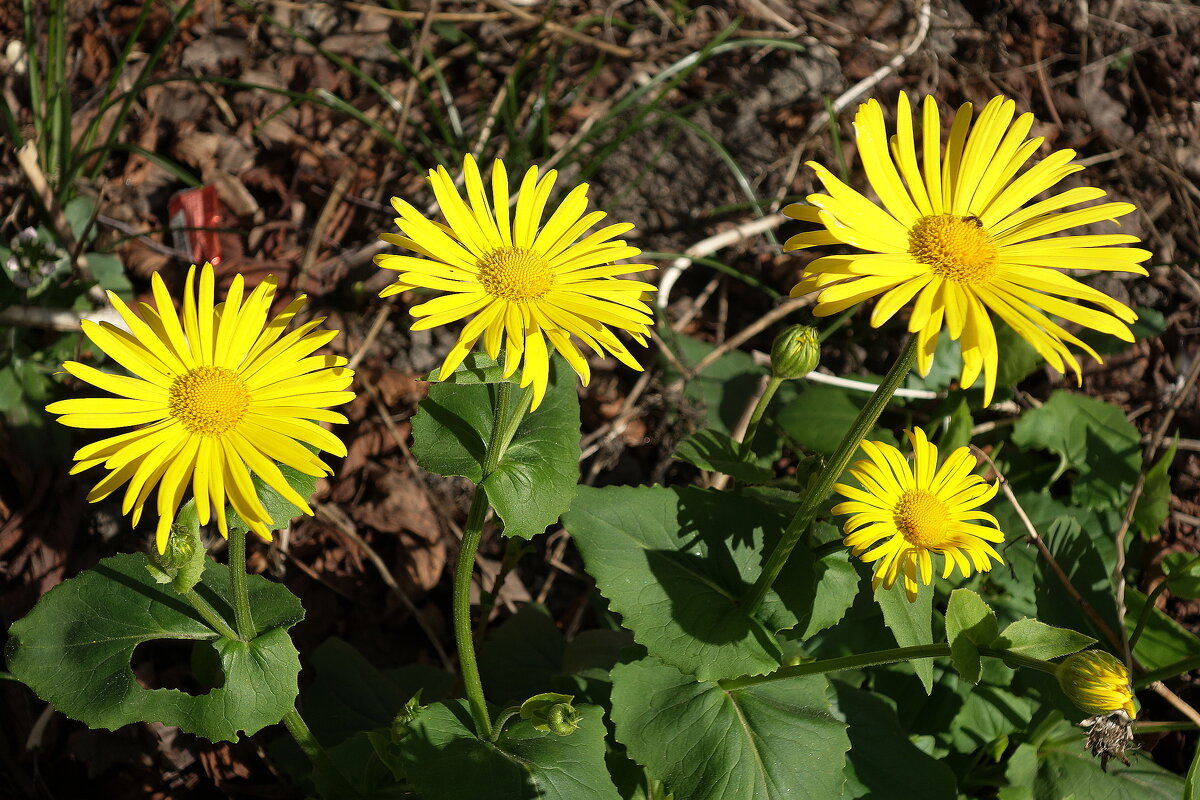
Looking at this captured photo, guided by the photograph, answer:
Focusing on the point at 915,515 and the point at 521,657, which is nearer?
the point at 915,515

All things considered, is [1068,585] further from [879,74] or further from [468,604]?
[879,74]

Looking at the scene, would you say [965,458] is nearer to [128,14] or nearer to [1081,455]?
[1081,455]

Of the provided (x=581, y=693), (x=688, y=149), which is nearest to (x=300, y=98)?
(x=688, y=149)

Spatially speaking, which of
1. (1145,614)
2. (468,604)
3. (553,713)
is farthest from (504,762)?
Answer: (1145,614)

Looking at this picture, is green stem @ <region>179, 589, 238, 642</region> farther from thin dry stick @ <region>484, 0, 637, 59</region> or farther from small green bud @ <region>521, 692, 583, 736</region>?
thin dry stick @ <region>484, 0, 637, 59</region>

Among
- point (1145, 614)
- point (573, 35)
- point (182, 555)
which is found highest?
point (573, 35)

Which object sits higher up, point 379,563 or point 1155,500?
point 379,563

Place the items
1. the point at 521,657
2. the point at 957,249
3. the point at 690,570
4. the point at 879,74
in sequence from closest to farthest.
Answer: the point at 957,249, the point at 690,570, the point at 521,657, the point at 879,74
